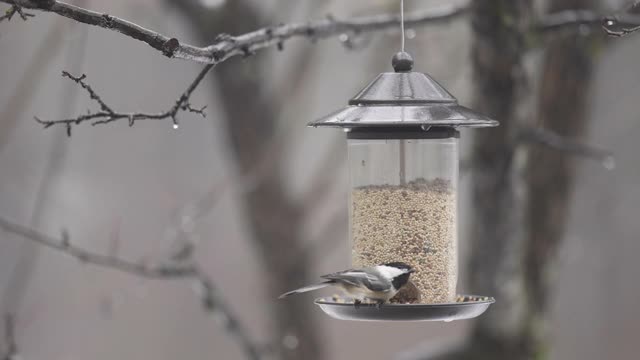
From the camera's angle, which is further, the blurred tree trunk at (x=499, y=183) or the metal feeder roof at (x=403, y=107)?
the blurred tree trunk at (x=499, y=183)

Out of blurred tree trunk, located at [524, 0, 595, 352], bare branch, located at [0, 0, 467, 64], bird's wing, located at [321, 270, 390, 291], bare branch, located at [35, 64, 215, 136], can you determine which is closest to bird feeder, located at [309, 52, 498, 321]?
bird's wing, located at [321, 270, 390, 291]

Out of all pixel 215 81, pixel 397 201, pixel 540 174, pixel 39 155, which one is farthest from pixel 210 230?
pixel 397 201

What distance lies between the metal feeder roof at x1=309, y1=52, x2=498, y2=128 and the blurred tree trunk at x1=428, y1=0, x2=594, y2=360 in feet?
5.83

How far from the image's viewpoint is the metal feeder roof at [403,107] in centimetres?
364

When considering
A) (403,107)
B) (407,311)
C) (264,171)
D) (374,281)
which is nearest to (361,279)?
(374,281)

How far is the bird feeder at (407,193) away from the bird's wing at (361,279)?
11 cm

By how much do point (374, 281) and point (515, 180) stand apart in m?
2.48

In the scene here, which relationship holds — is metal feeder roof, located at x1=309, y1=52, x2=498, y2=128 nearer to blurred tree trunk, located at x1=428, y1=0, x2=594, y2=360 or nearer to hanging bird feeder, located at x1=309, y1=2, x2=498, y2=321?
hanging bird feeder, located at x1=309, y1=2, x2=498, y2=321

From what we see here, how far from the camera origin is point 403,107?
12.2 ft

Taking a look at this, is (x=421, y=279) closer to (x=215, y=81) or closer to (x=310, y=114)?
(x=215, y=81)

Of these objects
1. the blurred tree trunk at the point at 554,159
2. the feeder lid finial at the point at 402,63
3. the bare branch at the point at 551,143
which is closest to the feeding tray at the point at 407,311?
the feeder lid finial at the point at 402,63

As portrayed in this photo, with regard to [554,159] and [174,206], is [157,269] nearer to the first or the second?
[554,159]

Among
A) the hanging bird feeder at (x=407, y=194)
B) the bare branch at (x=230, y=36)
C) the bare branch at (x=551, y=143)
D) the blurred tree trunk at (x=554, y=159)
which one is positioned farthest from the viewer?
the blurred tree trunk at (x=554, y=159)

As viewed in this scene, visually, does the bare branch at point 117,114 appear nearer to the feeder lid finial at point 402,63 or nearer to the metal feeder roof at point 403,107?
the metal feeder roof at point 403,107
